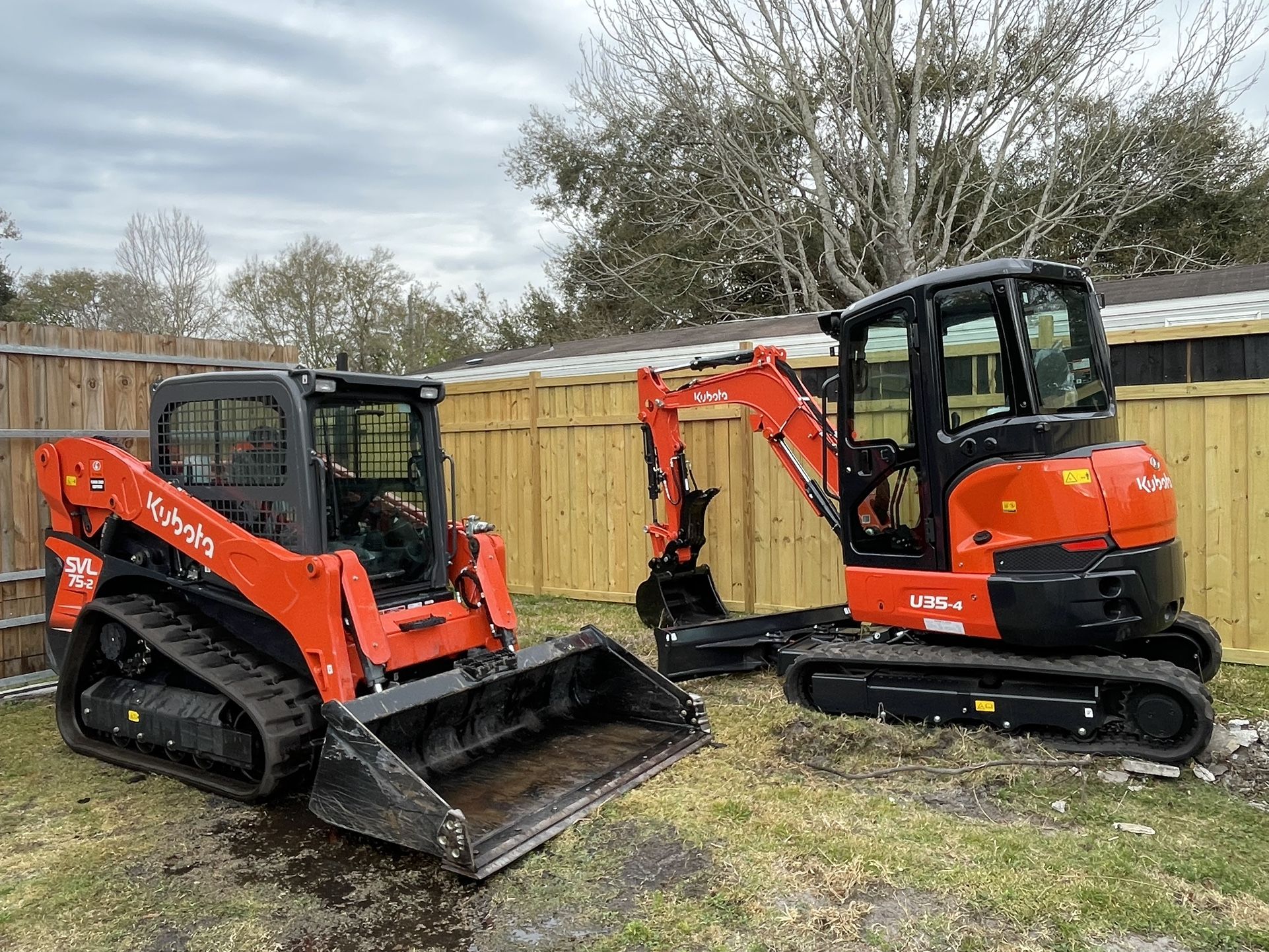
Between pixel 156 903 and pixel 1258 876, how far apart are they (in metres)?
4.06

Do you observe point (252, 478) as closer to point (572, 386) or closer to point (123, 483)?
point (123, 483)

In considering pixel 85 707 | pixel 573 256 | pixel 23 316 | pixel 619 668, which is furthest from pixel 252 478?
pixel 23 316

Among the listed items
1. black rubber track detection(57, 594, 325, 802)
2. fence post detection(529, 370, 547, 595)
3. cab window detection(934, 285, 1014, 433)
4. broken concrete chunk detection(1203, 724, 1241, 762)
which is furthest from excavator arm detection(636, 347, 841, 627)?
black rubber track detection(57, 594, 325, 802)

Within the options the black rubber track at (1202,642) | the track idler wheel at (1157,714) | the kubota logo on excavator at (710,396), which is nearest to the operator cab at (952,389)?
the track idler wheel at (1157,714)

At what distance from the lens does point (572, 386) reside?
359 inches

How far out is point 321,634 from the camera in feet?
13.7

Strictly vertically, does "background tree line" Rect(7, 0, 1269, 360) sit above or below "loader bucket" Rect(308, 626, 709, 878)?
above

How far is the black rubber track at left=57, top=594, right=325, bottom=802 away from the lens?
4164mm

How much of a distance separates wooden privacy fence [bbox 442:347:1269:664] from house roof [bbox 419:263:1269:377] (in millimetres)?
2472

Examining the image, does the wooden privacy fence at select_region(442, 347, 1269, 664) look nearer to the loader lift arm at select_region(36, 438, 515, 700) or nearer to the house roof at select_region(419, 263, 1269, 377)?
the house roof at select_region(419, 263, 1269, 377)

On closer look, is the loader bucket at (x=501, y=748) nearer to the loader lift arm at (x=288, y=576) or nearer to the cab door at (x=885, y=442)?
the loader lift arm at (x=288, y=576)

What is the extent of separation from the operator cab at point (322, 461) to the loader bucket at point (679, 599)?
2.45m

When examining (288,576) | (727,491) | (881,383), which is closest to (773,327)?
(727,491)

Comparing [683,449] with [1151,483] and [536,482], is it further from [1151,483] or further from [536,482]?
[1151,483]
